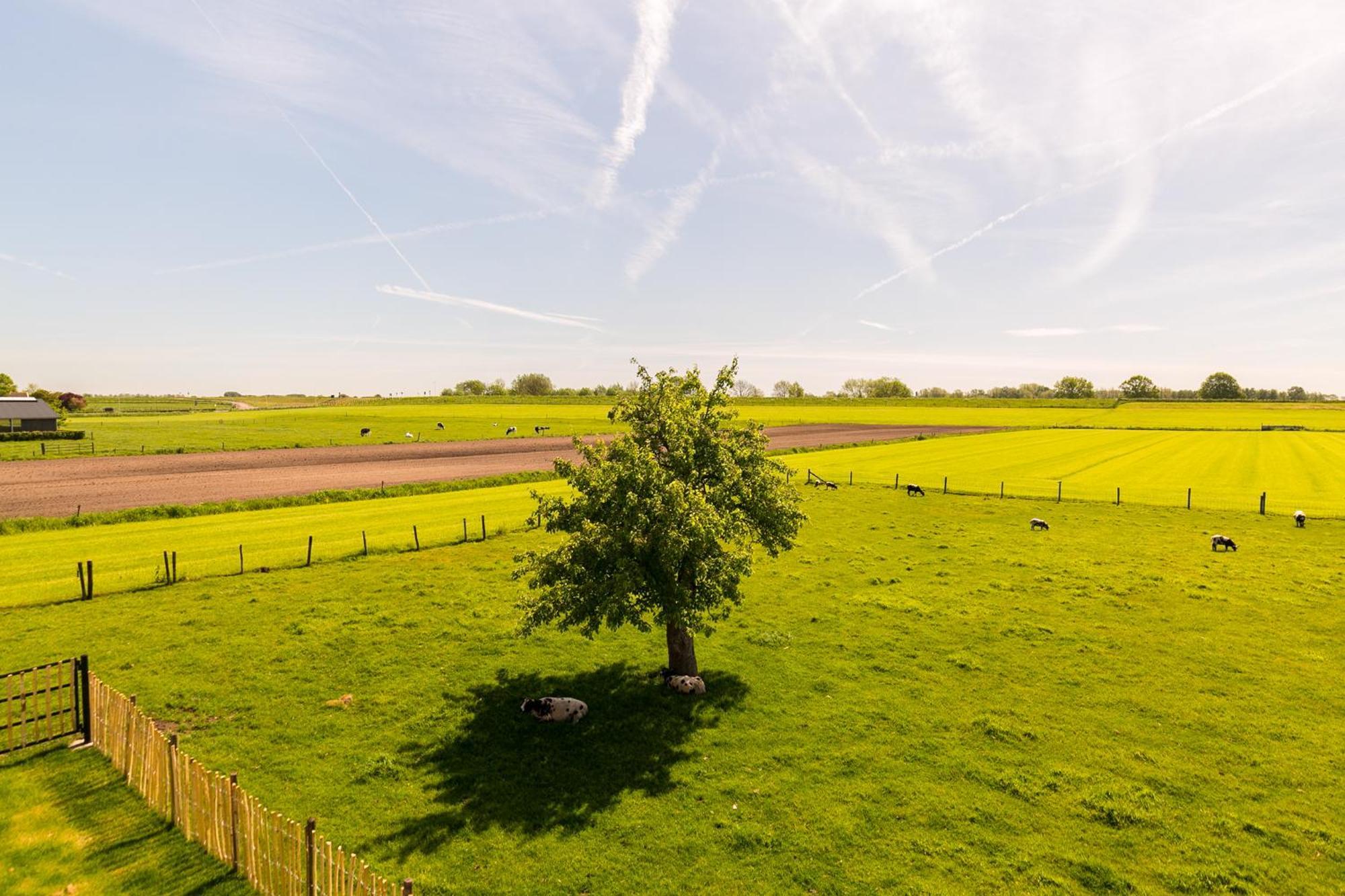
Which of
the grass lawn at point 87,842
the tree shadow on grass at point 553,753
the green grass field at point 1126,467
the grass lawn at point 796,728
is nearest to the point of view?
the grass lawn at point 87,842

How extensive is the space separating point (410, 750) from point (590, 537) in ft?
26.7

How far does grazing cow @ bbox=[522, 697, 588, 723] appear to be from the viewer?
19.9 m

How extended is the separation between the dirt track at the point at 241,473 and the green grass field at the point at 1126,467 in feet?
81.9

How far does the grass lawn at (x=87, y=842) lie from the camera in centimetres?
1234

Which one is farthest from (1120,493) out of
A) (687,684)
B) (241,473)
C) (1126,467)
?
(241,473)

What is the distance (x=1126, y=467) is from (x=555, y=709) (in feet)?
311

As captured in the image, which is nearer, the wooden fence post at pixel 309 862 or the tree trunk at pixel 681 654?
the wooden fence post at pixel 309 862

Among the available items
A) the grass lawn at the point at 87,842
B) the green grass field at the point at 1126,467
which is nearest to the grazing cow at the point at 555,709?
the grass lawn at the point at 87,842

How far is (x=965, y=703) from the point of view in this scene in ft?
68.4

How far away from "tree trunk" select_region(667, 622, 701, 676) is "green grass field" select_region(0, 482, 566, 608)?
82.8 ft

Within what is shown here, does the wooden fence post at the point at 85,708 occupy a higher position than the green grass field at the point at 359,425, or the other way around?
the green grass field at the point at 359,425

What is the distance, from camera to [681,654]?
22609 mm

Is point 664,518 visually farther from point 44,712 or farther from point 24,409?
point 24,409

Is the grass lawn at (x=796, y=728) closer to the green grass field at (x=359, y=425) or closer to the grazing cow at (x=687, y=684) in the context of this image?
the grazing cow at (x=687, y=684)
